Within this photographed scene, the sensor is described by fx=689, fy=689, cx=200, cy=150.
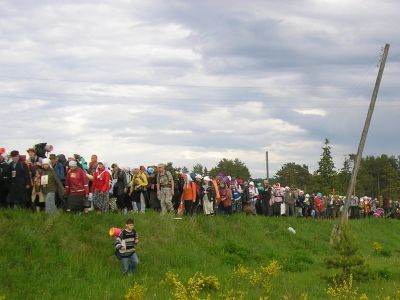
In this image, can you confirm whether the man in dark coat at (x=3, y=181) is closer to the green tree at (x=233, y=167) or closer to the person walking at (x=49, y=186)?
the person walking at (x=49, y=186)

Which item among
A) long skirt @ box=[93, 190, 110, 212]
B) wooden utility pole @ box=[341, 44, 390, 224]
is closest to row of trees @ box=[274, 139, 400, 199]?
wooden utility pole @ box=[341, 44, 390, 224]

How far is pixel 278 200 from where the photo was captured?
32125mm

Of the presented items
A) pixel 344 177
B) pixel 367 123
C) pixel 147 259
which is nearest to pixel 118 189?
pixel 147 259

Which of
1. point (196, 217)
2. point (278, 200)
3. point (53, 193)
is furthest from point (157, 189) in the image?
point (278, 200)

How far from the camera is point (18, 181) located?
705 inches

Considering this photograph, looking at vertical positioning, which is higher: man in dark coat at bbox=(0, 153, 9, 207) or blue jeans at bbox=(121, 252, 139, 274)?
man in dark coat at bbox=(0, 153, 9, 207)

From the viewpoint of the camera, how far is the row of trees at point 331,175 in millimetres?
69250

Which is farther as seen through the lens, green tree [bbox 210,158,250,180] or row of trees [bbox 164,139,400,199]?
green tree [bbox 210,158,250,180]

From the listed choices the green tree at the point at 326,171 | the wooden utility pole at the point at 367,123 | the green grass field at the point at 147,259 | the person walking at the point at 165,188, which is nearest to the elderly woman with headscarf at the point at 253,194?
the green grass field at the point at 147,259

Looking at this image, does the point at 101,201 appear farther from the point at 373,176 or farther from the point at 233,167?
the point at 373,176

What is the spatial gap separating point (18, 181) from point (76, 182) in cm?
149

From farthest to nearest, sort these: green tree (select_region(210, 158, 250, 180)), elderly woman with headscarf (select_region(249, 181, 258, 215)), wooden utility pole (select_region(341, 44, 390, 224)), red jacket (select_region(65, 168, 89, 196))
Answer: green tree (select_region(210, 158, 250, 180)) < wooden utility pole (select_region(341, 44, 390, 224)) < elderly woman with headscarf (select_region(249, 181, 258, 215)) < red jacket (select_region(65, 168, 89, 196))

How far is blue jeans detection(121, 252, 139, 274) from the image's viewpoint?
56.0 feet

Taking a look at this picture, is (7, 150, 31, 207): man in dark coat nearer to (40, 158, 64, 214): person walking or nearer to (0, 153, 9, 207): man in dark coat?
(0, 153, 9, 207): man in dark coat
